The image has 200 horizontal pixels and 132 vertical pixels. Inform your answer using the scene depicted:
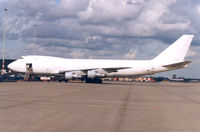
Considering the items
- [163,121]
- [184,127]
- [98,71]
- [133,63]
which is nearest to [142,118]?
[163,121]

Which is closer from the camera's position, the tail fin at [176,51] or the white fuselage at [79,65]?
the tail fin at [176,51]

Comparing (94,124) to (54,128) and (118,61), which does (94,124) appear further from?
(118,61)

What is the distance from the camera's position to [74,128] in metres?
7.40

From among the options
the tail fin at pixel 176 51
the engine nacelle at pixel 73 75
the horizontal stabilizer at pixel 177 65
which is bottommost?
the engine nacelle at pixel 73 75

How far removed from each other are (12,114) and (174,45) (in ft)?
128

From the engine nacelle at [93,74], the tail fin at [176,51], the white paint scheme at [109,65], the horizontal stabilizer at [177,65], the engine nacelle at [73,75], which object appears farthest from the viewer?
the tail fin at [176,51]

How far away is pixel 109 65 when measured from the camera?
148 ft

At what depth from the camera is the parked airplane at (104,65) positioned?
140 feet

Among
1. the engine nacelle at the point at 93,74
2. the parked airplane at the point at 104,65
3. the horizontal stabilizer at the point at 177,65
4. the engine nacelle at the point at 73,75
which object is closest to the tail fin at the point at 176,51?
the parked airplane at the point at 104,65

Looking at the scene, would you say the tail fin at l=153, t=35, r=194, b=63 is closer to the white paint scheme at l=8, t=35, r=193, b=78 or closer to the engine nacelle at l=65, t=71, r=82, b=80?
the white paint scheme at l=8, t=35, r=193, b=78

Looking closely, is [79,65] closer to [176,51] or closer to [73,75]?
[73,75]

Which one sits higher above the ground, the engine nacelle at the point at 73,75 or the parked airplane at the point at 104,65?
the parked airplane at the point at 104,65

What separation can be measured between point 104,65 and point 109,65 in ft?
2.96

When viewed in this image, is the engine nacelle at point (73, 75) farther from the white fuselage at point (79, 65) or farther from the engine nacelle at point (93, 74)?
the engine nacelle at point (93, 74)
